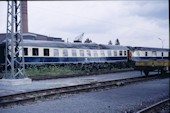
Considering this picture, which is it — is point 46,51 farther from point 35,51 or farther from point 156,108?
point 156,108

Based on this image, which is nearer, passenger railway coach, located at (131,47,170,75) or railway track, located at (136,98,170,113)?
railway track, located at (136,98,170,113)

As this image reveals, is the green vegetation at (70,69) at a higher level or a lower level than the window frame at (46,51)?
lower

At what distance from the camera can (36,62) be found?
2667 cm

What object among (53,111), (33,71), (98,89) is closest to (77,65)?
(33,71)

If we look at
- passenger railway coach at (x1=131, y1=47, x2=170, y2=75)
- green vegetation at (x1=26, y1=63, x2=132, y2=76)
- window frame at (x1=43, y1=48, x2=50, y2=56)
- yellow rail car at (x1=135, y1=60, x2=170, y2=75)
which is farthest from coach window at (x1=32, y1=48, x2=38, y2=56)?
yellow rail car at (x1=135, y1=60, x2=170, y2=75)

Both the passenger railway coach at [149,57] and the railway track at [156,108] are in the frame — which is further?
the passenger railway coach at [149,57]

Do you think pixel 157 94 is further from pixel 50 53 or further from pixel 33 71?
pixel 50 53

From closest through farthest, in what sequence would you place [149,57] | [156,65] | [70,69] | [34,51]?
[156,65] → [34,51] → [70,69] → [149,57]

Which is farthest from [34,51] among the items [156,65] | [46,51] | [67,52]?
[156,65]

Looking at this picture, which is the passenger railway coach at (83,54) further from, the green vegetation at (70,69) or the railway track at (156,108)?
the railway track at (156,108)

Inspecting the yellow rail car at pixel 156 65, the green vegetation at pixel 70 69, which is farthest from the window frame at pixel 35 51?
the yellow rail car at pixel 156 65

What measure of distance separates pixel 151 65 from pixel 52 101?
13.0 metres

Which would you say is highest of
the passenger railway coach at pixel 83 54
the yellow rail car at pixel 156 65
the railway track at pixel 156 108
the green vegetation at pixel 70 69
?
the passenger railway coach at pixel 83 54

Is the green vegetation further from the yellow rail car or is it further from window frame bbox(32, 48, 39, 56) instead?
the yellow rail car
